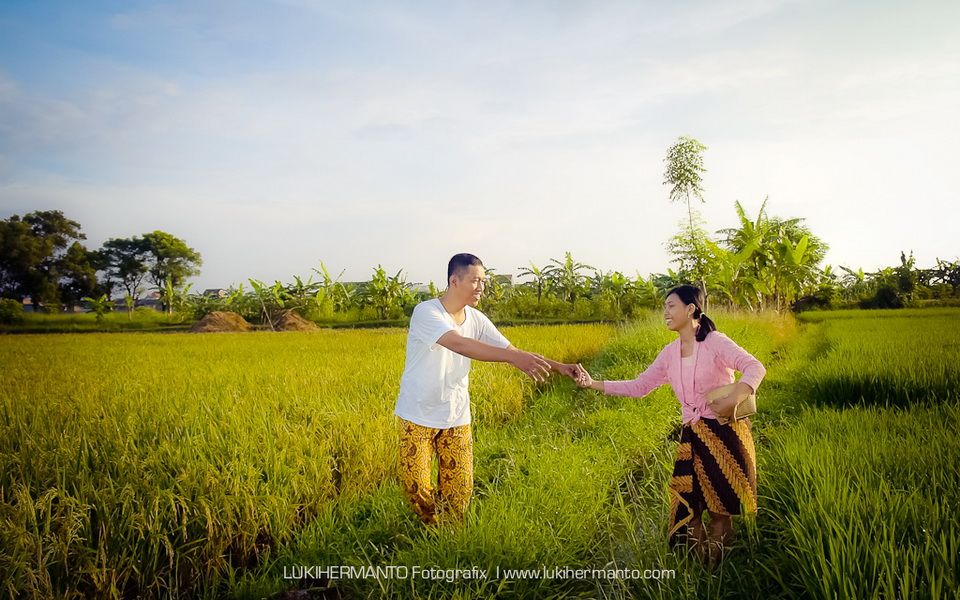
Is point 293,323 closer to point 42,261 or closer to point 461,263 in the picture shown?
point 42,261

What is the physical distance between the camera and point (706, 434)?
2416mm

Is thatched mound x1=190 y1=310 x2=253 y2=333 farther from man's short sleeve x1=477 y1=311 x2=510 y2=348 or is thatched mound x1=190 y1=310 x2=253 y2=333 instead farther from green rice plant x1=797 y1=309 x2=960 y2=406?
man's short sleeve x1=477 y1=311 x2=510 y2=348

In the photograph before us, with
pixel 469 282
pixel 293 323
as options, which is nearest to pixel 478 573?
pixel 469 282

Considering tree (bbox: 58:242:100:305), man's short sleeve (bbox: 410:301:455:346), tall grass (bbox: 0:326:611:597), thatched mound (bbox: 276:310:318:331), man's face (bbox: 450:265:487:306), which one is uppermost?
tree (bbox: 58:242:100:305)

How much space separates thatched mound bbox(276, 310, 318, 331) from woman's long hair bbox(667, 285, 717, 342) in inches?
726

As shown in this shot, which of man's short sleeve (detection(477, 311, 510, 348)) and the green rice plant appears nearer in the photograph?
man's short sleeve (detection(477, 311, 510, 348))

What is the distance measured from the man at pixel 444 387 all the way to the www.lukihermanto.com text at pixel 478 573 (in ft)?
1.04

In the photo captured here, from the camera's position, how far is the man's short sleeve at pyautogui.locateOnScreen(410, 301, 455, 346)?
252cm

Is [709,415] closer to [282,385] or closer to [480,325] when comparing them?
[480,325]

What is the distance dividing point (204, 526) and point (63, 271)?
24089 mm

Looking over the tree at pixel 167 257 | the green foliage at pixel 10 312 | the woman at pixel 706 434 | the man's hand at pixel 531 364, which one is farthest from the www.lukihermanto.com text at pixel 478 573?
the tree at pixel 167 257

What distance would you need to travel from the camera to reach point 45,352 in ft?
34.3

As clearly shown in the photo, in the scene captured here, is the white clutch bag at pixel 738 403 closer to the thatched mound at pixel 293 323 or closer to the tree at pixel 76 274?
the thatched mound at pixel 293 323

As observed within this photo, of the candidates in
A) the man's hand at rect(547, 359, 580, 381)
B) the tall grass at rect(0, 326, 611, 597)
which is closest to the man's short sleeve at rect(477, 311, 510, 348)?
the man's hand at rect(547, 359, 580, 381)
